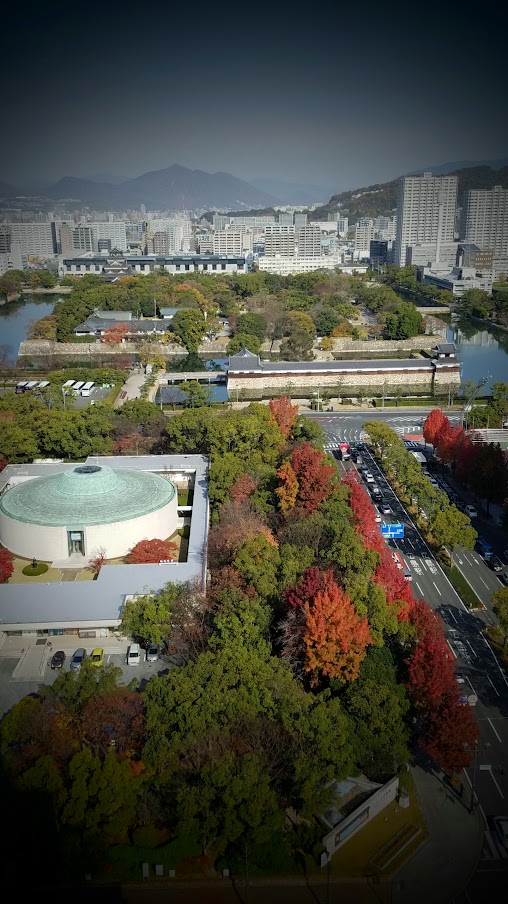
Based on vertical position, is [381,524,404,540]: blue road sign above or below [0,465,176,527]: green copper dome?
below

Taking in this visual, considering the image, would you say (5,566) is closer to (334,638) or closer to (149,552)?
(149,552)

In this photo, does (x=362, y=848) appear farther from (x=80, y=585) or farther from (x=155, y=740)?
(x=80, y=585)

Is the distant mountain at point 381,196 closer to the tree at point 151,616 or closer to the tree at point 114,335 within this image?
the tree at point 114,335

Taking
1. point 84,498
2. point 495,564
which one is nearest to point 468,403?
point 495,564

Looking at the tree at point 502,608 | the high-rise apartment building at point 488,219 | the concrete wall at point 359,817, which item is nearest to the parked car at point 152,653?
the concrete wall at point 359,817

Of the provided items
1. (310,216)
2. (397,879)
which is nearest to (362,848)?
(397,879)

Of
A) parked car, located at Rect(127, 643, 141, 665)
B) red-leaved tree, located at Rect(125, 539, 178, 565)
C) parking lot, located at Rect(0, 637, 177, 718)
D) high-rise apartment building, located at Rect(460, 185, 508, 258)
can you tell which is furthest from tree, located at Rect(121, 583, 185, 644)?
high-rise apartment building, located at Rect(460, 185, 508, 258)

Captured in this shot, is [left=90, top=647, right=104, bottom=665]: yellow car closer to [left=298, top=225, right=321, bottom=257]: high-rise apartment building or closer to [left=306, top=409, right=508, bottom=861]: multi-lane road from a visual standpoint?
[left=306, top=409, right=508, bottom=861]: multi-lane road
